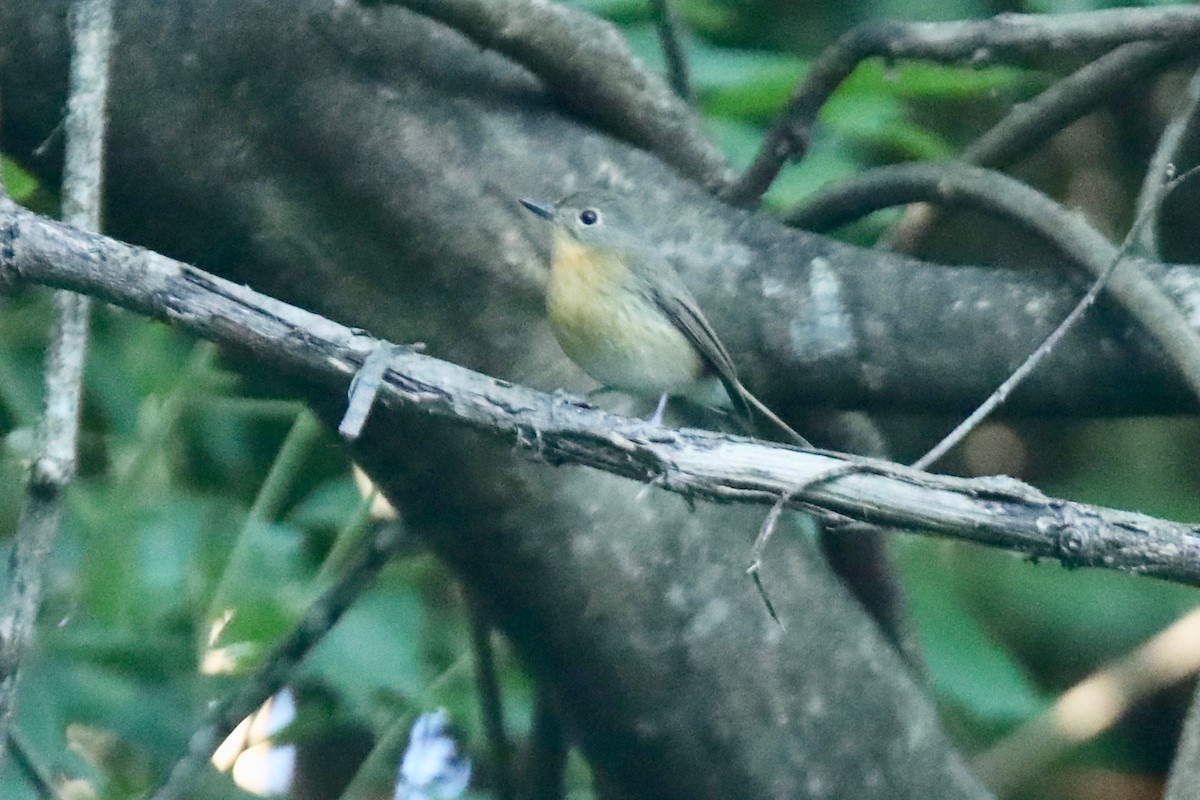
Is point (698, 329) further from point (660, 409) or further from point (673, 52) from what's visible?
point (673, 52)

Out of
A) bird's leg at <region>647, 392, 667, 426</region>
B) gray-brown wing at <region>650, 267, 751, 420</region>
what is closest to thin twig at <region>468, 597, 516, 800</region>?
bird's leg at <region>647, 392, 667, 426</region>

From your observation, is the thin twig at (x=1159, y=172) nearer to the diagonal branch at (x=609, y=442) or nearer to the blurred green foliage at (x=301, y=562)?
the blurred green foliage at (x=301, y=562)

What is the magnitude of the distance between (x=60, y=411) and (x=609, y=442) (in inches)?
25.3

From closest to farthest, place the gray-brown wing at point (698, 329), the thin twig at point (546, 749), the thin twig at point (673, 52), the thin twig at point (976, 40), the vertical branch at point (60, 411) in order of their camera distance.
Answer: the vertical branch at point (60, 411) < the thin twig at point (976, 40) < the gray-brown wing at point (698, 329) < the thin twig at point (673, 52) < the thin twig at point (546, 749)

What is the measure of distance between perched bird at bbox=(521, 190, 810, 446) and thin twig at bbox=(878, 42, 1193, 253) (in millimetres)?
567

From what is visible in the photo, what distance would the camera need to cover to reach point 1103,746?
13.3ft

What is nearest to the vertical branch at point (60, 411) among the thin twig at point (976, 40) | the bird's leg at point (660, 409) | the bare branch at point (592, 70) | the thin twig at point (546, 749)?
the bare branch at point (592, 70)

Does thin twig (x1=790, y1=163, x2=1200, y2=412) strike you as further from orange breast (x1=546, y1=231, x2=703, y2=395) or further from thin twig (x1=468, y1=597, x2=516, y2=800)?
thin twig (x1=468, y1=597, x2=516, y2=800)

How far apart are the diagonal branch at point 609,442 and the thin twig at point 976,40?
1.07 meters

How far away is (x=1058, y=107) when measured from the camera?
299 centimetres

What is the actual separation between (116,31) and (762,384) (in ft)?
4.15

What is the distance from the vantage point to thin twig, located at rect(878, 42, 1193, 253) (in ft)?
9.29

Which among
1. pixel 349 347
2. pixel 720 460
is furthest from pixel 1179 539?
pixel 349 347

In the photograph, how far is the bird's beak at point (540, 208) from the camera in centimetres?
262
